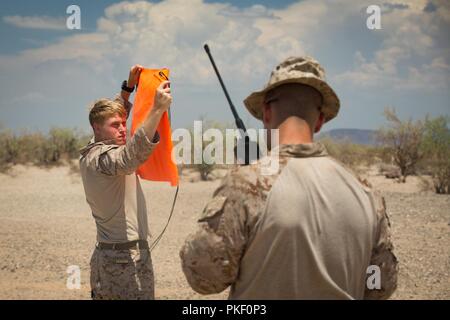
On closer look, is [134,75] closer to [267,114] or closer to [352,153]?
[267,114]

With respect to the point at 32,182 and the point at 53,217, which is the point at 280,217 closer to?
the point at 53,217

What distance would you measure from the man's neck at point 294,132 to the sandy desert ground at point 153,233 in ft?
14.8

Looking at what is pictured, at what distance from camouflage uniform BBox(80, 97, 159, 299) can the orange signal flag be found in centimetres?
29

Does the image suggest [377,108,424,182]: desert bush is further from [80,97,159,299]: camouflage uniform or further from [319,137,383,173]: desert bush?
[80,97,159,299]: camouflage uniform

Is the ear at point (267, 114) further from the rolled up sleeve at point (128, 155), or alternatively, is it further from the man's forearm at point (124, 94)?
the man's forearm at point (124, 94)

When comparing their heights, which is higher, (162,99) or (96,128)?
(162,99)

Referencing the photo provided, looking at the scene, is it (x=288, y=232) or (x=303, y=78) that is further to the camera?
(x=303, y=78)

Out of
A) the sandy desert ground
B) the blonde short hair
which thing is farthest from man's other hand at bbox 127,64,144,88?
the sandy desert ground

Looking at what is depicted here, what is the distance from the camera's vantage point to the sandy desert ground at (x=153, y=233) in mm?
6996

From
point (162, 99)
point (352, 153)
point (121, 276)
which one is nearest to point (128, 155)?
point (162, 99)

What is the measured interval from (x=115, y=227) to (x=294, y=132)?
155cm

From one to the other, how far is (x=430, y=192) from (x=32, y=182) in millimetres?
13850

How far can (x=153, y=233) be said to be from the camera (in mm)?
10742

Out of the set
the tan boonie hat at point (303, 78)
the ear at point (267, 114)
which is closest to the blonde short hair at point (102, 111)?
the tan boonie hat at point (303, 78)
